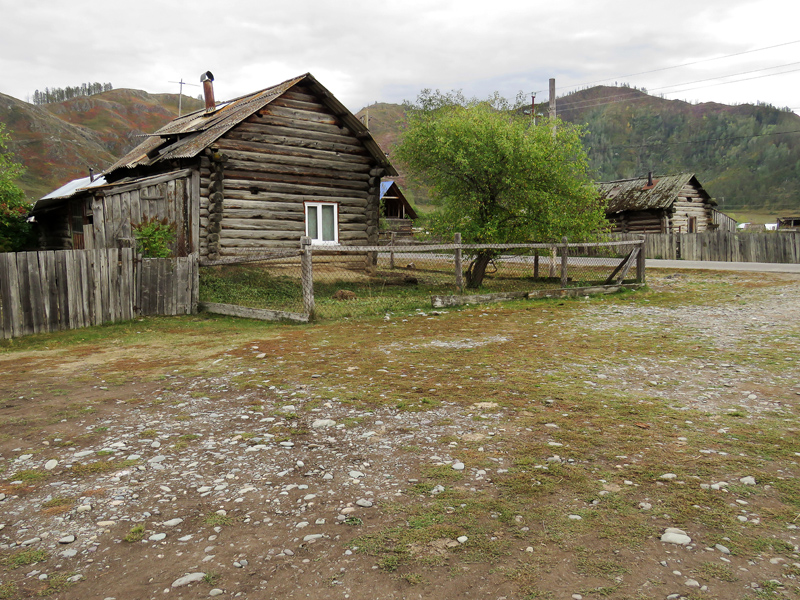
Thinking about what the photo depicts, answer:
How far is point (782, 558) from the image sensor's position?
2984 mm

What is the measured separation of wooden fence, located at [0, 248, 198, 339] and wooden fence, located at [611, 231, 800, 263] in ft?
71.9

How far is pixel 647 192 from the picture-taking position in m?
42.0

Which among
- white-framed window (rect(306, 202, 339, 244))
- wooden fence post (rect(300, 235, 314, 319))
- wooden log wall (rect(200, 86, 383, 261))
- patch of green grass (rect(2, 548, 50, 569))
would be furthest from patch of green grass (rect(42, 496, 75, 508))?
white-framed window (rect(306, 202, 339, 244))

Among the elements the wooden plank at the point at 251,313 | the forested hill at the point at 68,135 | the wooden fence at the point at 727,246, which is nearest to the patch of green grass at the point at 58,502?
the wooden plank at the point at 251,313

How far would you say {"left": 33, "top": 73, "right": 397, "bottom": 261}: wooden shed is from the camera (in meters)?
16.8

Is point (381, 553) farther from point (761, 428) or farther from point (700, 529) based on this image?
point (761, 428)

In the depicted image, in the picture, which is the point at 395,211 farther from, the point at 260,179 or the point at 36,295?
the point at 36,295

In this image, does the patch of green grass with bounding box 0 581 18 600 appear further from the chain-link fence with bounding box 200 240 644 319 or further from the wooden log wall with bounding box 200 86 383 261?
the wooden log wall with bounding box 200 86 383 261

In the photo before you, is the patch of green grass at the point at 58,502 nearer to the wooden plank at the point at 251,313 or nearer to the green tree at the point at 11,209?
the wooden plank at the point at 251,313

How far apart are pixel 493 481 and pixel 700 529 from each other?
135cm

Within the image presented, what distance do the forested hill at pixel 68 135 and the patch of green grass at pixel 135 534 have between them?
87864 mm

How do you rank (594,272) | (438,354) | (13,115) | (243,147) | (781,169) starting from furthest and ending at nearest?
(781,169), (13,115), (594,272), (243,147), (438,354)

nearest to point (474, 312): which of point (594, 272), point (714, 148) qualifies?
point (594, 272)

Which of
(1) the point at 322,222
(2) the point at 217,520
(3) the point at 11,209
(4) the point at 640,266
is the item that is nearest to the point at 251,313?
(1) the point at 322,222
